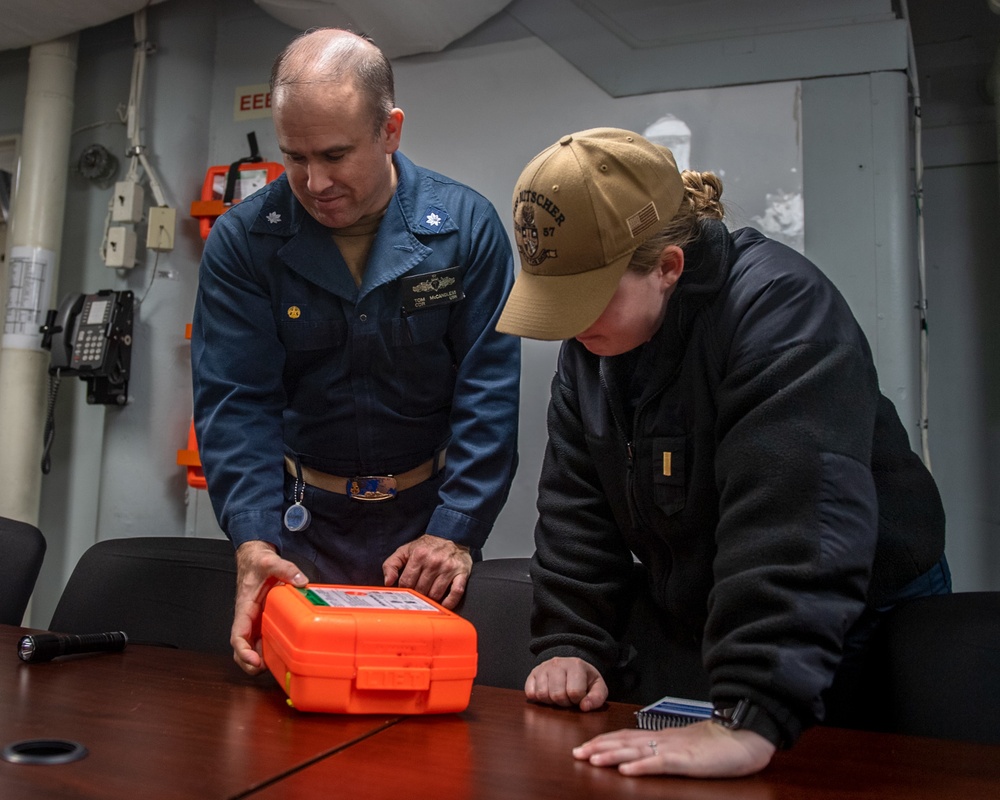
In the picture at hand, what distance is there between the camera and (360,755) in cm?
89

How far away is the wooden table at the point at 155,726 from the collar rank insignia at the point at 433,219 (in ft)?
2.73

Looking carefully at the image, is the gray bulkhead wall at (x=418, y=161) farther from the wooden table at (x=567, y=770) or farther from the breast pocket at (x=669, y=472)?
the wooden table at (x=567, y=770)

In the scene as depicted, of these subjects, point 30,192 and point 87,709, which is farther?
point 30,192

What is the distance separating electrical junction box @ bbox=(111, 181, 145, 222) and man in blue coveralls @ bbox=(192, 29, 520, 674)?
1.40 meters

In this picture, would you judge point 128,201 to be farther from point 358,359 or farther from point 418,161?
Result: point 358,359

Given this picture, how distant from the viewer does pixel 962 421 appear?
2428 mm

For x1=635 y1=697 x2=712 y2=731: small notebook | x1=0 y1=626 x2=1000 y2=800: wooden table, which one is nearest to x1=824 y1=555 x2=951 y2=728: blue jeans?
x1=0 y1=626 x2=1000 y2=800: wooden table

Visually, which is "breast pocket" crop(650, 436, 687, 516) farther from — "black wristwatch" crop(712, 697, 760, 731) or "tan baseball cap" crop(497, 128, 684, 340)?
"black wristwatch" crop(712, 697, 760, 731)

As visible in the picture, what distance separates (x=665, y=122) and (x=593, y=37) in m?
0.31

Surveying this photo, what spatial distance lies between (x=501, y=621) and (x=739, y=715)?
2.17 ft

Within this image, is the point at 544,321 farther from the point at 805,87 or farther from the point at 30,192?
the point at 30,192

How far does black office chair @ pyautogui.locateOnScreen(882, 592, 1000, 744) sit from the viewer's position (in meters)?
1.09

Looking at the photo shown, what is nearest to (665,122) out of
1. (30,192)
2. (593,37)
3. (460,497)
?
(593,37)

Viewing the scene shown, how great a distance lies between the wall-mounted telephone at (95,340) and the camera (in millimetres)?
2785
